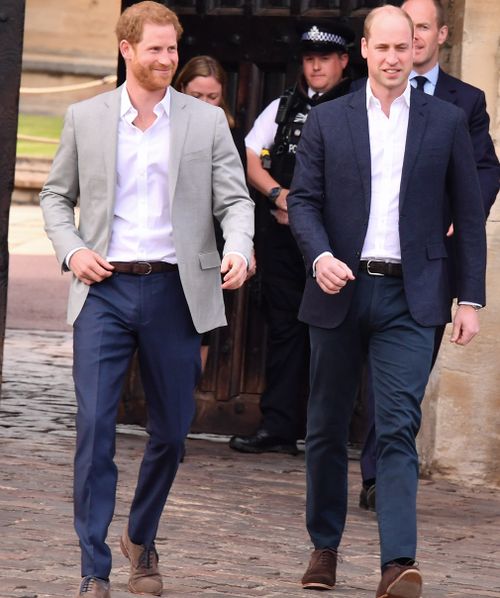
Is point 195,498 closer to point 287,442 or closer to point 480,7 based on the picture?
Answer: point 287,442

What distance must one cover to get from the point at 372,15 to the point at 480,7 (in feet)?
8.05

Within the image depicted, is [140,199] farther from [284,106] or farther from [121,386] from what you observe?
[284,106]

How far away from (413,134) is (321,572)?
4.82ft

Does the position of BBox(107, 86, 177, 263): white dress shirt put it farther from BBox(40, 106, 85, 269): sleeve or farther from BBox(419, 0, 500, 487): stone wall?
BBox(419, 0, 500, 487): stone wall

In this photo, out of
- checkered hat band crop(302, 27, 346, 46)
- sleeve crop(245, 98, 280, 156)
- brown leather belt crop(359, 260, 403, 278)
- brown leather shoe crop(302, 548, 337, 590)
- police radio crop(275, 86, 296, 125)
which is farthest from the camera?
sleeve crop(245, 98, 280, 156)

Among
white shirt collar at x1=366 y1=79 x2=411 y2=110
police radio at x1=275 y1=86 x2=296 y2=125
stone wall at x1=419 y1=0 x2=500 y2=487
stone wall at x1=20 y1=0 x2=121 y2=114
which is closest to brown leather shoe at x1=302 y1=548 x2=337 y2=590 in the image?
white shirt collar at x1=366 y1=79 x2=411 y2=110

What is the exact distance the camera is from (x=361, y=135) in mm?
5555

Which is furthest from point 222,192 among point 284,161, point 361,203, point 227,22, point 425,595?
point 227,22

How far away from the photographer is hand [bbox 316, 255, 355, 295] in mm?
5289

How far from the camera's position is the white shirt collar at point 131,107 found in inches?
210

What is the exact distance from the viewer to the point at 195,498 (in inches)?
282

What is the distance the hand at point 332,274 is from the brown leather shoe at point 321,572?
0.94 meters

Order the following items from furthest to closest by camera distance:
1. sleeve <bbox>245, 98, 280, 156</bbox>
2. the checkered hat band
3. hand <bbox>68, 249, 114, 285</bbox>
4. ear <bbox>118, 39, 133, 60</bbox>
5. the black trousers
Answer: the black trousers
sleeve <bbox>245, 98, 280, 156</bbox>
the checkered hat band
ear <bbox>118, 39, 133, 60</bbox>
hand <bbox>68, 249, 114, 285</bbox>

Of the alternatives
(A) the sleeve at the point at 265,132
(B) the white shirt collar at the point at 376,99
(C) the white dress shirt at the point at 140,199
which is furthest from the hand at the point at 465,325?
(A) the sleeve at the point at 265,132
